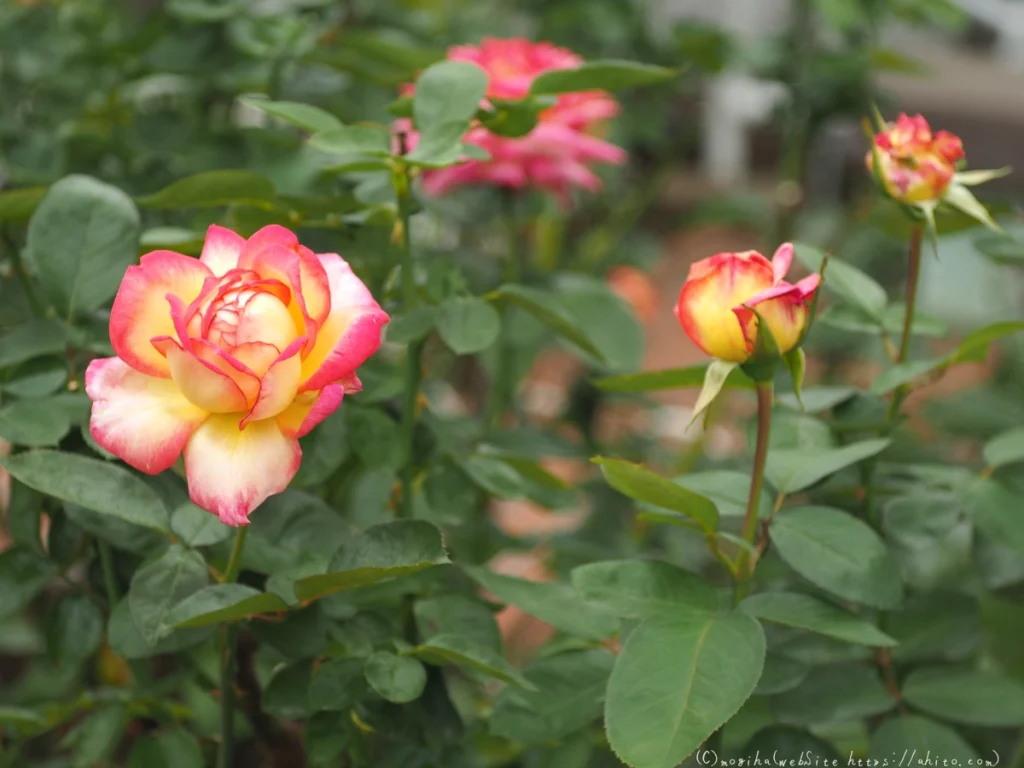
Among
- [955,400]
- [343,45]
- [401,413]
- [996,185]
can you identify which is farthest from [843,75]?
[996,185]

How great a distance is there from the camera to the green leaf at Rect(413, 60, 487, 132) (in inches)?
17.9

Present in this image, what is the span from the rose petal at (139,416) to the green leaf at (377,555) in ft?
0.24

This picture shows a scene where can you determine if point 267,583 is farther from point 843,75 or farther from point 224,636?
point 843,75

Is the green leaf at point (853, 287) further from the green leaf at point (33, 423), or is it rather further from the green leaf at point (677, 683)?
the green leaf at point (33, 423)

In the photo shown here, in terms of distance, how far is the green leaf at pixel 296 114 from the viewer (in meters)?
0.44

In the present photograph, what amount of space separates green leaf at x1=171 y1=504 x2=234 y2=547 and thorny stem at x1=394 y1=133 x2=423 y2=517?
0.33 feet

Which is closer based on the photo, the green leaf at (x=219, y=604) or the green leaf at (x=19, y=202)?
the green leaf at (x=219, y=604)

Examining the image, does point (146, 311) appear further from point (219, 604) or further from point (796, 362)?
point (796, 362)

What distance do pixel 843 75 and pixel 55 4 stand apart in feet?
2.34

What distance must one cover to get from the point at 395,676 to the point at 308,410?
122mm

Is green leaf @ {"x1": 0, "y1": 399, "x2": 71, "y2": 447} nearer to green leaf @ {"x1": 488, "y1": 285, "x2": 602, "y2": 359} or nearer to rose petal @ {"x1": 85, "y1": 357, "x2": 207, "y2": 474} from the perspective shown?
rose petal @ {"x1": 85, "y1": 357, "x2": 207, "y2": 474}

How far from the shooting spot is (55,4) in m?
0.88

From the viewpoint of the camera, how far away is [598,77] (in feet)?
1.56

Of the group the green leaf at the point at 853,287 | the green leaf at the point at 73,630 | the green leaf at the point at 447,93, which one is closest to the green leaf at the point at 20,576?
the green leaf at the point at 73,630
